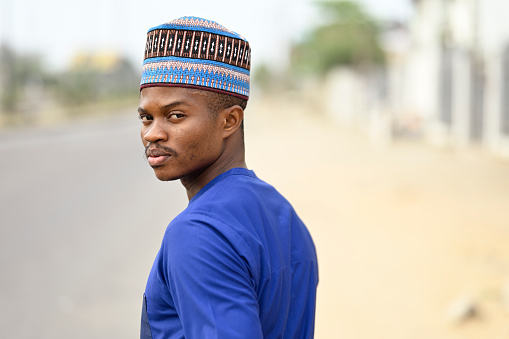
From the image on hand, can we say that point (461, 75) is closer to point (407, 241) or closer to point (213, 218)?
point (407, 241)

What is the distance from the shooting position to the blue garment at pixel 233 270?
1.08m

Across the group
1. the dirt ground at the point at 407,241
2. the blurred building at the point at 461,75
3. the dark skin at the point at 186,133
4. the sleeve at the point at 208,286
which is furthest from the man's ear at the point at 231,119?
the blurred building at the point at 461,75

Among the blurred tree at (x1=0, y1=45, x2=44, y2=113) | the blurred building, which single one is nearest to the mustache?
the blurred building

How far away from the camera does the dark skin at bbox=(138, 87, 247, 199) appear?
1292 mm

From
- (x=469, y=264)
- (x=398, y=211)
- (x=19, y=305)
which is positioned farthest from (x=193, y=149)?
(x=398, y=211)

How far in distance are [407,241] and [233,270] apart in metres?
5.35

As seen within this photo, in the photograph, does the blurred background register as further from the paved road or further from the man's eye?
the man's eye

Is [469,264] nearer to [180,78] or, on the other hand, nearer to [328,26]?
[180,78]

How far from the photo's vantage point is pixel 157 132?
1313 mm

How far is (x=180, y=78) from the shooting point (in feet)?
4.17

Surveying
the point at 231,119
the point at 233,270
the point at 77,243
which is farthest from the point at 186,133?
the point at 77,243

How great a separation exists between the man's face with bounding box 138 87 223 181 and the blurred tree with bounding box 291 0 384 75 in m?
31.3

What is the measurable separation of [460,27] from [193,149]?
62.5 feet

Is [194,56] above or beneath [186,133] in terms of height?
above
